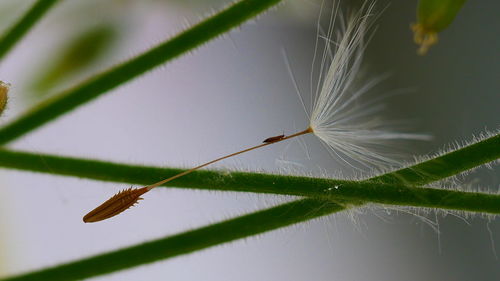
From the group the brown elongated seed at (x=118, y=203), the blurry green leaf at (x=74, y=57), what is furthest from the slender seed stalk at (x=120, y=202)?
the blurry green leaf at (x=74, y=57)

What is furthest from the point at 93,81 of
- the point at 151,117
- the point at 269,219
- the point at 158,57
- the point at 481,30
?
the point at 481,30

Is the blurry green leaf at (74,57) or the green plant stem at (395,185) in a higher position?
the blurry green leaf at (74,57)

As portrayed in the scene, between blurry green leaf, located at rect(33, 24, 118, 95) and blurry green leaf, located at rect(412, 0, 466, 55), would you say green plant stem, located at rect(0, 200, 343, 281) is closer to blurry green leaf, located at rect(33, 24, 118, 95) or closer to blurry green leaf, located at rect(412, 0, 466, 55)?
blurry green leaf, located at rect(412, 0, 466, 55)

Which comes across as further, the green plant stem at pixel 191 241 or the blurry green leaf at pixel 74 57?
the blurry green leaf at pixel 74 57

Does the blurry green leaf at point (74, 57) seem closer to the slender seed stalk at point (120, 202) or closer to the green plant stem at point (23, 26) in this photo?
the green plant stem at point (23, 26)

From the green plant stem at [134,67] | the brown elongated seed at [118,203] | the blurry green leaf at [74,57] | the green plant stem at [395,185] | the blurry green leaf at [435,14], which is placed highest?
the blurry green leaf at [74,57]

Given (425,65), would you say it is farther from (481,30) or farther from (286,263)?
(286,263)
